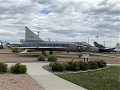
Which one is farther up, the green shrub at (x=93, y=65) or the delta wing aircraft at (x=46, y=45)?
the delta wing aircraft at (x=46, y=45)

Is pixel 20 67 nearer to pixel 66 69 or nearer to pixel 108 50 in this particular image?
pixel 66 69

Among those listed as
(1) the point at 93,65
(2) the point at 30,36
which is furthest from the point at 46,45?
(1) the point at 93,65

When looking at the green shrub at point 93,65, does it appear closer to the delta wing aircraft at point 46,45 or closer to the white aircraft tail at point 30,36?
the delta wing aircraft at point 46,45

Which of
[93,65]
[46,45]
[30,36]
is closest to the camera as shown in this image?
[93,65]

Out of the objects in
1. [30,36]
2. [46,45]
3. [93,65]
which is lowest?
[93,65]

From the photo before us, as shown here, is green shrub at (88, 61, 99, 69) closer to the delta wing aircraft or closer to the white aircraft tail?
the delta wing aircraft

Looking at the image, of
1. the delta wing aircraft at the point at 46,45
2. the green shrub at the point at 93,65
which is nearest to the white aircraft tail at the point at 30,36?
the delta wing aircraft at the point at 46,45

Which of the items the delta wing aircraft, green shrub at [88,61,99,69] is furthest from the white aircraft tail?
green shrub at [88,61,99,69]

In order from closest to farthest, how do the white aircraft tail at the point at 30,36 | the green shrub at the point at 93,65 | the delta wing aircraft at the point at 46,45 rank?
the green shrub at the point at 93,65 → the delta wing aircraft at the point at 46,45 → the white aircraft tail at the point at 30,36

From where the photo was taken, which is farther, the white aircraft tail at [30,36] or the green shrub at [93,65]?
the white aircraft tail at [30,36]

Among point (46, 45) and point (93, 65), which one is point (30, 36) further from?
point (93, 65)

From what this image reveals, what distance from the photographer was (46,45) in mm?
47312

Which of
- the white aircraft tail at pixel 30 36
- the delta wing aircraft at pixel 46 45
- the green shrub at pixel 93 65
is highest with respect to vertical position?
the white aircraft tail at pixel 30 36

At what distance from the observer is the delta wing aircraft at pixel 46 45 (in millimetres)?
45731
